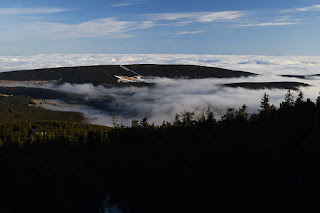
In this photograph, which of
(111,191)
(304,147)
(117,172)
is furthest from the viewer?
(117,172)

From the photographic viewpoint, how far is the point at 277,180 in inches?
1535

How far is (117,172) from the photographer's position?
6494 centimetres

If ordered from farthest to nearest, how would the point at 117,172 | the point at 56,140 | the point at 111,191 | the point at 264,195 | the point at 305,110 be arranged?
the point at 56,140
the point at 305,110
the point at 117,172
the point at 111,191
the point at 264,195

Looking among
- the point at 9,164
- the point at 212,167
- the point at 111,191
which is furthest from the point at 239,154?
the point at 9,164

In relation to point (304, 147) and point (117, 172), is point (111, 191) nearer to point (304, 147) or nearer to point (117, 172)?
point (117, 172)

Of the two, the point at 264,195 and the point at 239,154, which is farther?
the point at 239,154

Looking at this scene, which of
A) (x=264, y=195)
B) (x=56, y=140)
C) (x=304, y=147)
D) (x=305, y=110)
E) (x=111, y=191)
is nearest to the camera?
(x=264, y=195)

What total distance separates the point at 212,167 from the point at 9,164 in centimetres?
5691

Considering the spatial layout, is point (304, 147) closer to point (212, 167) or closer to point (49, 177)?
point (212, 167)

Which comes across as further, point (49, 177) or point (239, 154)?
point (49, 177)

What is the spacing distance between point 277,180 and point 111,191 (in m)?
38.1

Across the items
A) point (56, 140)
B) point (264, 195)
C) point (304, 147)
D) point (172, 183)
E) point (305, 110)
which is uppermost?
point (305, 110)

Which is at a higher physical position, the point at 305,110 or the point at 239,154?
the point at 305,110

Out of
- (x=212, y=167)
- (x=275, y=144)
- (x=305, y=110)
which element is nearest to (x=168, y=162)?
(x=212, y=167)
